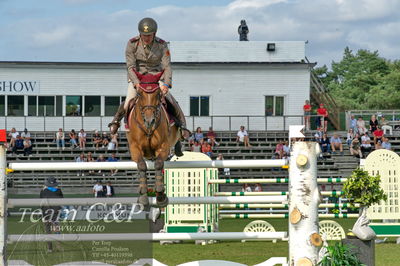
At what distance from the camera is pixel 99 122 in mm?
37750

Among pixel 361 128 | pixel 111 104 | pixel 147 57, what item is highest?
pixel 111 104

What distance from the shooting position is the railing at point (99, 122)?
37.7m

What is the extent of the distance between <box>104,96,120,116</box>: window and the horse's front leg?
31188 millimetres

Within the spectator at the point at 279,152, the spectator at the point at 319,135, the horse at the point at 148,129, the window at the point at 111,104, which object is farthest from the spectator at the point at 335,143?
the horse at the point at 148,129

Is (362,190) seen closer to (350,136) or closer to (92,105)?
(350,136)

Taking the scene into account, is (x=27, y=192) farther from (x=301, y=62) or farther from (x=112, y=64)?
(x=301, y=62)

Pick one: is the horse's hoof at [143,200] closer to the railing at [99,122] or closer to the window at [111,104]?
the railing at [99,122]

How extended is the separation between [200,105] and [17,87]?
871cm

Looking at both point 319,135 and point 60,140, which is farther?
point 60,140

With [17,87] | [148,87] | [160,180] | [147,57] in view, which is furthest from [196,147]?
[160,180]

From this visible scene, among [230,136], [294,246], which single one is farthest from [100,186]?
[294,246]

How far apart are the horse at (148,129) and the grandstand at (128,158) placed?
821 inches

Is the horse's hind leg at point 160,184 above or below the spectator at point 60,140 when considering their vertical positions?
below

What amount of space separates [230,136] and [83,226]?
23.0 meters
